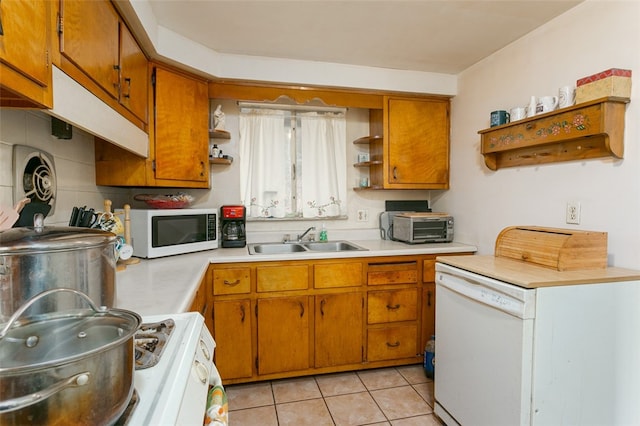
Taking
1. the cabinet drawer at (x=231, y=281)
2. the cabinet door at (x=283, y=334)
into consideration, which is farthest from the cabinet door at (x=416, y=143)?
the cabinet drawer at (x=231, y=281)

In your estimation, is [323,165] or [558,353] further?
[323,165]

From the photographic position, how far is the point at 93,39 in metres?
1.20

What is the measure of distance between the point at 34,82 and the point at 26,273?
474 mm

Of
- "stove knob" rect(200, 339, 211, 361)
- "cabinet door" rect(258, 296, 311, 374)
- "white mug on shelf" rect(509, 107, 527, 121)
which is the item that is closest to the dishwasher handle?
"cabinet door" rect(258, 296, 311, 374)

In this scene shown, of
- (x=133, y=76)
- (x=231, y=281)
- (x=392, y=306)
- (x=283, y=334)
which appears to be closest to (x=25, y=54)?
(x=133, y=76)

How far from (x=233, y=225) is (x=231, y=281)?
52 centimetres

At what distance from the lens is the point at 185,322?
3.20 ft

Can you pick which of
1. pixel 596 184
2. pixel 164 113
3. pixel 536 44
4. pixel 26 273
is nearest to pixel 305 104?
pixel 164 113

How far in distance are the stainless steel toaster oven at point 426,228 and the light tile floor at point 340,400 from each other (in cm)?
97

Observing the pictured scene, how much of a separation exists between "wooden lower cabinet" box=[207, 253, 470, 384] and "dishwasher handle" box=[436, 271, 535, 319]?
593 mm

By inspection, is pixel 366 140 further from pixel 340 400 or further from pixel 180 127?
pixel 340 400

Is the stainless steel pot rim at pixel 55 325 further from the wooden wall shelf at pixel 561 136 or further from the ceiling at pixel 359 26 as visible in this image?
the wooden wall shelf at pixel 561 136

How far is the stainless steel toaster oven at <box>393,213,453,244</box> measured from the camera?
2.56 m

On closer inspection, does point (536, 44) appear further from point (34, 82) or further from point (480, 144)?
point (34, 82)
